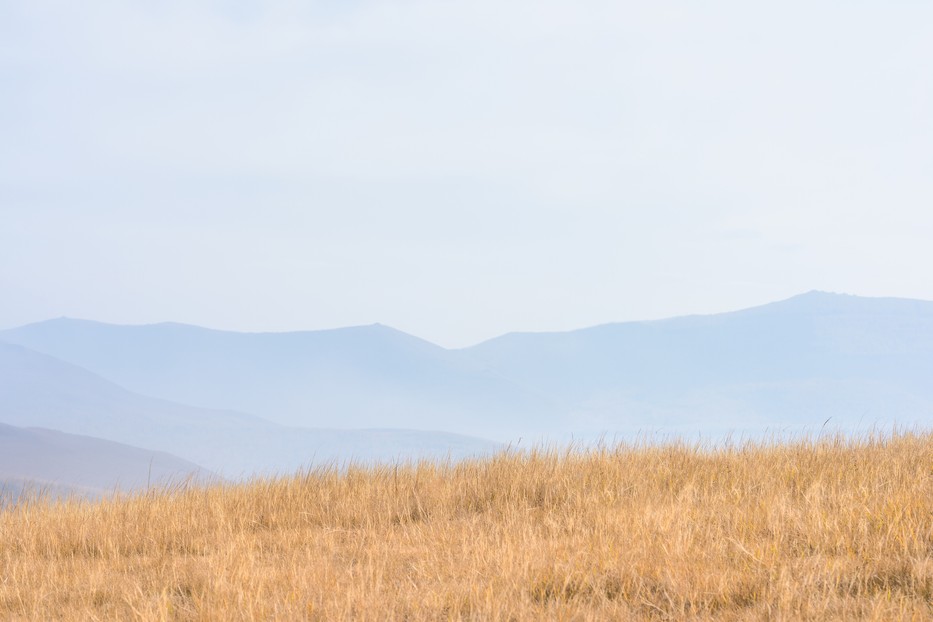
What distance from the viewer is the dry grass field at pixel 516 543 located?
444 centimetres

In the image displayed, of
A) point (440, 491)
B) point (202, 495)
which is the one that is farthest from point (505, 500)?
point (202, 495)

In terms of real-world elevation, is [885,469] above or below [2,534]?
above

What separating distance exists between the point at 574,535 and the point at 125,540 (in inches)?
144

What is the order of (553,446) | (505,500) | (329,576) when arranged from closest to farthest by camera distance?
(329,576) < (505,500) < (553,446)

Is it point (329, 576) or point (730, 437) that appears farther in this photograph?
point (730, 437)

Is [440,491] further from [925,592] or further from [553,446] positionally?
[925,592]

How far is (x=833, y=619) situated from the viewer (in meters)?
4.03

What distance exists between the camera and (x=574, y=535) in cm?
577

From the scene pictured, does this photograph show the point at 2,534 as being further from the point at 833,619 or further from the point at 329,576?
the point at 833,619

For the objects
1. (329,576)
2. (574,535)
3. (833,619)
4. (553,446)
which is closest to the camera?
(833,619)

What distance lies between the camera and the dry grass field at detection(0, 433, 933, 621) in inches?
175

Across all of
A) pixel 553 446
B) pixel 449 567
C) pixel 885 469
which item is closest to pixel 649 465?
pixel 553 446

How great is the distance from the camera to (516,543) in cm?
555

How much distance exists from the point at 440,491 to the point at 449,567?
8.68 feet
